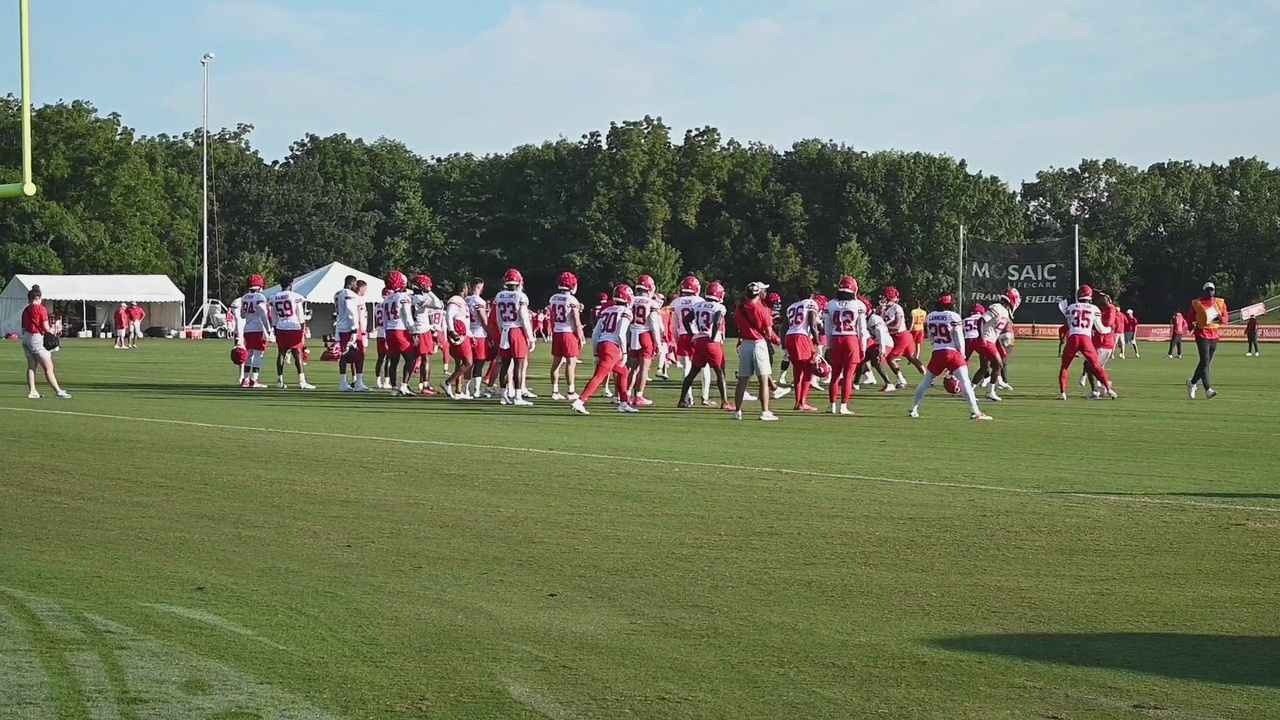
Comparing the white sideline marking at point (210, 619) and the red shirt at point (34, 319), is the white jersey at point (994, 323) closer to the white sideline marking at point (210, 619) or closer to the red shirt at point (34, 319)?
the red shirt at point (34, 319)

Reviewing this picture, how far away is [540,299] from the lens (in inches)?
3937

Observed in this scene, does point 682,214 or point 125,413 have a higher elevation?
point 682,214

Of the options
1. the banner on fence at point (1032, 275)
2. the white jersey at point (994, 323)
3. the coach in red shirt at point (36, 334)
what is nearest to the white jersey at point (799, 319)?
the white jersey at point (994, 323)

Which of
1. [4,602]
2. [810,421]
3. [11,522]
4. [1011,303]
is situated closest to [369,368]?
[1011,303]

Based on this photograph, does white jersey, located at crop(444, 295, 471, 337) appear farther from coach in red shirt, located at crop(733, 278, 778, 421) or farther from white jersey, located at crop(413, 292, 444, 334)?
coach in red shirt, located at crop(733, 278, 778, 421)

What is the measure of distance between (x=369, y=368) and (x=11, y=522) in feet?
93.4

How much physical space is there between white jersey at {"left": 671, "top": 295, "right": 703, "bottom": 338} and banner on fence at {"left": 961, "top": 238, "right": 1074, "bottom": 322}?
4988 cm

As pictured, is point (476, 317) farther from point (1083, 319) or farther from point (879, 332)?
point (1083, 319)

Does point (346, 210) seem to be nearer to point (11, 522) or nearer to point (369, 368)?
point (369, 368)

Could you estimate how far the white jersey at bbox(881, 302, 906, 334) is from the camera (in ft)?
97.8

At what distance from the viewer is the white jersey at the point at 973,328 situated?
85.3ft

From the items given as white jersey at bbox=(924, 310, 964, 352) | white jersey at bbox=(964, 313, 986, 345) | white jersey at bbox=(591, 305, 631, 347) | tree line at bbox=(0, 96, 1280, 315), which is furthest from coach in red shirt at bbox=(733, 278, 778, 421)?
tree line at bbox=(0, 96, 1280, 315)

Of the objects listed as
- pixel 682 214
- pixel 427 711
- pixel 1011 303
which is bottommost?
pixel 427 711

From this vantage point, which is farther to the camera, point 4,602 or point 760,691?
point 4,602
